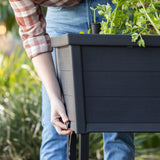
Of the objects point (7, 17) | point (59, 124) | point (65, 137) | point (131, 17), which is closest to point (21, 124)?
point (65, 137)

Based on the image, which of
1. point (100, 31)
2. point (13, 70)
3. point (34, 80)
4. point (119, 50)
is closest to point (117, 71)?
point (119, 50)

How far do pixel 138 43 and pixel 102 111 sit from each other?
212 mm

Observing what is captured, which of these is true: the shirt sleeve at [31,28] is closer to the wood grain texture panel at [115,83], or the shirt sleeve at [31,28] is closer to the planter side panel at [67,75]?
the planter side panel at [67,75]

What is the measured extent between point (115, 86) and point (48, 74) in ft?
1.29

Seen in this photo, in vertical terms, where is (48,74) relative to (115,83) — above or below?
below

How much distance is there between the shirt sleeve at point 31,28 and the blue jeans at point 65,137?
0.14 meters

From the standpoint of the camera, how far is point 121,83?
101 cm

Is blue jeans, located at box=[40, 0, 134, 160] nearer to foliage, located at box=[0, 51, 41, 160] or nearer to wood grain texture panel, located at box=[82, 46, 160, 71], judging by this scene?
wood grain texture panel, located at box=[82, 46, 160, 71]

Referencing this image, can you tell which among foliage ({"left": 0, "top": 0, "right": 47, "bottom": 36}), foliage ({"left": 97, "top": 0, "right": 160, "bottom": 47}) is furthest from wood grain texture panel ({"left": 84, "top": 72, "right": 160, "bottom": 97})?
foliage ({"left": 0, "top": 0, "right": 47, "bottom": 36})

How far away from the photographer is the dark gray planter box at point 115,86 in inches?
39.3

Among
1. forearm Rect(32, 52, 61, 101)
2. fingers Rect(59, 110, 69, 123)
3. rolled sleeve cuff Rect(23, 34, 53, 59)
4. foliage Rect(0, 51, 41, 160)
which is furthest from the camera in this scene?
foliage Rect(0, 51, 41, 160)

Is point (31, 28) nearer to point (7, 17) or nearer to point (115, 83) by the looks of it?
point (115, 83)

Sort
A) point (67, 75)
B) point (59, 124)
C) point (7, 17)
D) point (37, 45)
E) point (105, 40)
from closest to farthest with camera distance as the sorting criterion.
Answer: point (105, 40)
point (67, 75)
point (59, 124)
point (37, 45)
point (7, 17)

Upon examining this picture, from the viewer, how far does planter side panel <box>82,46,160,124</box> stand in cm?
100
